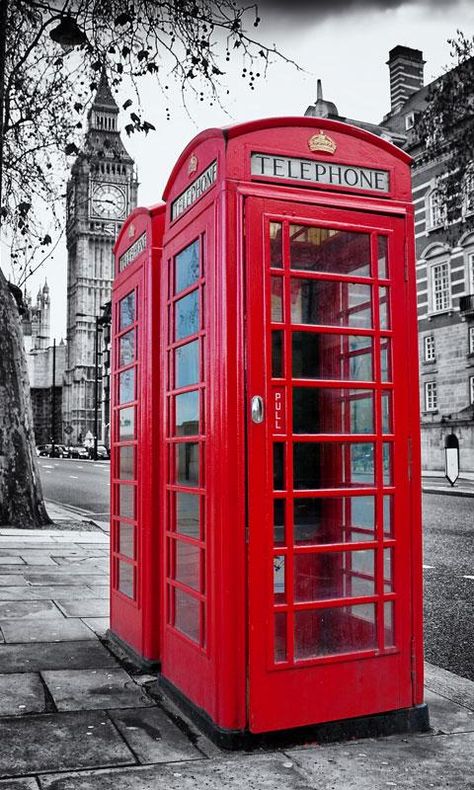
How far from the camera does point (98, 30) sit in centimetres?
1153

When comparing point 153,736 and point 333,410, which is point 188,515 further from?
point 153,736

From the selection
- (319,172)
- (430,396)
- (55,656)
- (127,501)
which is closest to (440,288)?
(430,396)

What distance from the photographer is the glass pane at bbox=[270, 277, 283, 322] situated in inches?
138

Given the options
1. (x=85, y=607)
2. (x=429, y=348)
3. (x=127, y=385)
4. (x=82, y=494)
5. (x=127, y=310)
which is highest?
(x=429, y=348)

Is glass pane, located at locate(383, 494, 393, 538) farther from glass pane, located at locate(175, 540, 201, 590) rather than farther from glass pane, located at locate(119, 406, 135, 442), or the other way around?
glass pane, located at locate(119, 406, 135, 442)

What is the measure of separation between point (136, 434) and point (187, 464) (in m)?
1.00

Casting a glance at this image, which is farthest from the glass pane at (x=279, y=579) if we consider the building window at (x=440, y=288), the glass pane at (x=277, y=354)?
the building window at (x=440, y=288)

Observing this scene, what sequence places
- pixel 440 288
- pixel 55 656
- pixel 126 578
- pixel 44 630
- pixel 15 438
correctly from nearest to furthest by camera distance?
pixel 55 656
pixel 126 578
pixel 44 630
pixel 15 438
pixel 440 288

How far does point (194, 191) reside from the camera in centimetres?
386

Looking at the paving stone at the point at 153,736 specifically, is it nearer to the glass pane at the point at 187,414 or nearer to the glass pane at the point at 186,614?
the glass pane at the point at 186,614

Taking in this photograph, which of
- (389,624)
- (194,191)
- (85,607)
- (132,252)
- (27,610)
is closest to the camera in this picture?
(389,624)

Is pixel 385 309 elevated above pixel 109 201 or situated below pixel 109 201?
below

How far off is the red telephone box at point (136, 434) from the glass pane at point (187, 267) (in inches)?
18.7

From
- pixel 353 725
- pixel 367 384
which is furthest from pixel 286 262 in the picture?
pixel 353 725
